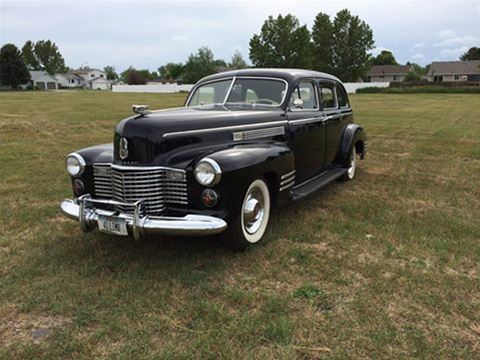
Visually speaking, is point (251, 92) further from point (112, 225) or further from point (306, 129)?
point (112, 225)

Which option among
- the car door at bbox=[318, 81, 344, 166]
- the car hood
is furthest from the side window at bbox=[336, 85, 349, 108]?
the car hood

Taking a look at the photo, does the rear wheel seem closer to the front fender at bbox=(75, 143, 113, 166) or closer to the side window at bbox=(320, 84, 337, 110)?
the side window at bbox=(320, 84, 337, 110)

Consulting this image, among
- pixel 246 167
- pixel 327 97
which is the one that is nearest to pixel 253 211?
pixel 246 167

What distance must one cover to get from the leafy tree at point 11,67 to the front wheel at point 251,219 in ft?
277

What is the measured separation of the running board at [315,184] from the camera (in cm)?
509

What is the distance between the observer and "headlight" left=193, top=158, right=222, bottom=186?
12.0 ft

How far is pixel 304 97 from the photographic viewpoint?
5.71 meters

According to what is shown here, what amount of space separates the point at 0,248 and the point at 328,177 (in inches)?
163

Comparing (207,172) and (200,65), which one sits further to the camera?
(200,65)

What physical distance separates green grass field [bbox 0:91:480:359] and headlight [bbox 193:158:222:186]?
82 cm

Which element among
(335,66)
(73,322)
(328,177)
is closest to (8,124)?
(328,177)

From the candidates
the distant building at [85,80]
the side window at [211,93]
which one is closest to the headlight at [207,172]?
the side window at [211,93]

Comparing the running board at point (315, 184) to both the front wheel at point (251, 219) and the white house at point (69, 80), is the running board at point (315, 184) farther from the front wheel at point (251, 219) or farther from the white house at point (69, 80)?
the white house at point (69, 80)

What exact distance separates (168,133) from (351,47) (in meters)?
70.4
